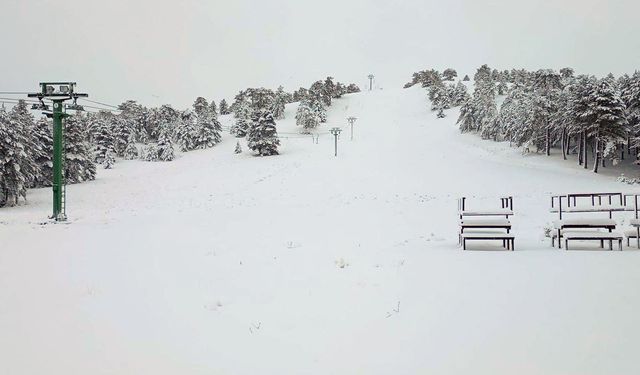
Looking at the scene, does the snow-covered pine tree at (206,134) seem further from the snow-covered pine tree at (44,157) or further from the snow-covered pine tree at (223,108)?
the snow-covered pine tree at (223,108)

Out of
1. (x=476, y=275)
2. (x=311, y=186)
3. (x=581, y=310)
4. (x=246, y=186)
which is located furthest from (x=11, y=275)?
(x=246, y=186)

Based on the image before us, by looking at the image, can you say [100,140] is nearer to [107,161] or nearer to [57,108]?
[107,161]

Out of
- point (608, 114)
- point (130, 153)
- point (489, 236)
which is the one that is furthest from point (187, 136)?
point (489, 236)

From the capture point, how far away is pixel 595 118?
1559 inches

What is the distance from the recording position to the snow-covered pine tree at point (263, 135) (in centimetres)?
6106

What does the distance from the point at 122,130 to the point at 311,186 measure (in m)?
60.3

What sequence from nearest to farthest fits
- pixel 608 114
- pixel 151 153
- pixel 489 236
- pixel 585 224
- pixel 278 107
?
pixel 585 224, pixel 489 236, pixel 608 114, pixel 151 153, pixel 278 107

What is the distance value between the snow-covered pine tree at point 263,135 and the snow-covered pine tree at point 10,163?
103 feet

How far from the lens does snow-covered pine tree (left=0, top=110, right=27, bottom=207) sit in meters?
33.3

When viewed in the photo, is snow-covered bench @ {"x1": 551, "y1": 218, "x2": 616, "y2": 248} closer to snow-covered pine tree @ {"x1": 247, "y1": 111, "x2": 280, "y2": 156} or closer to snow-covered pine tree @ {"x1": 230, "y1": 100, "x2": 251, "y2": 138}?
snow-covered pine tree @ {"x1": 247, "y1": 111, "x2": 280, "y2": 156}

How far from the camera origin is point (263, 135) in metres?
61.5

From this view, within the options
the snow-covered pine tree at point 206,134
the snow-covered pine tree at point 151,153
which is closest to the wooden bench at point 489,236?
the snow-covered pine tree at point 151,153

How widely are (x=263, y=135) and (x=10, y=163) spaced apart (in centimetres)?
3380

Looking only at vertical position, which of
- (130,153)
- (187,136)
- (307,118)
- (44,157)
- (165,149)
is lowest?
(44,157)
